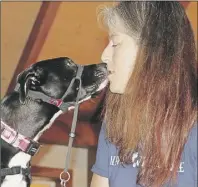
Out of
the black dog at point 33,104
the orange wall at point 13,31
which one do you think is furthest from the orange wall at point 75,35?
the black dog at point 33,104

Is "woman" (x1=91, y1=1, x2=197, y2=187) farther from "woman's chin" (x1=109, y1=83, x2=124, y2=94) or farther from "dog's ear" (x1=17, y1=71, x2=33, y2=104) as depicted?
"dog's ear" (x1=17, y1=71, x2=33, y2=104)

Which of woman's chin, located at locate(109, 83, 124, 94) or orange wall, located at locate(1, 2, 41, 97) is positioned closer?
woman's chin, located at locate(109, 83, 124, 94)

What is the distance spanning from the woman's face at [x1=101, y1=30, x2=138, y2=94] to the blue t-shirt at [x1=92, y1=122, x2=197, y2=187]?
0.66 ft

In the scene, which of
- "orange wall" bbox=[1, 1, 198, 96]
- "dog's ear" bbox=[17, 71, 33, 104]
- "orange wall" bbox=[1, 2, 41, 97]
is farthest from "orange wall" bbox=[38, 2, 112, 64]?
"dog's ear" bbox=[17, 71, 33, 104]

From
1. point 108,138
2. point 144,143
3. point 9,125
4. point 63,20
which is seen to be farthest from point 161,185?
point 63,20

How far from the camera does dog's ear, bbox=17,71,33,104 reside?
1366 mm

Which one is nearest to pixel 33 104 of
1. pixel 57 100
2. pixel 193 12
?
pixel 57 100

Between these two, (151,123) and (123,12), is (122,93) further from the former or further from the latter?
(123,12)

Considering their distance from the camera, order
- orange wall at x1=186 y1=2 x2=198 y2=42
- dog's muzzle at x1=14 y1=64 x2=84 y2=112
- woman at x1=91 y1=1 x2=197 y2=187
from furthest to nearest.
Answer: orange wall at x1=186 y1=2 x2=198 y2=42 → dog's muzzle at x1=14 y1=64 x2=84 y2=112 → woman at x1=91 y1=1 x2=197 y2=187

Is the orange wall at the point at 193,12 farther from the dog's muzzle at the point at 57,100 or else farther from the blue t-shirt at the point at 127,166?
the blue t-shirt at the point at 127,166

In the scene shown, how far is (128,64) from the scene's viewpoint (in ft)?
4.18

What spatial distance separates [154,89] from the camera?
125cm

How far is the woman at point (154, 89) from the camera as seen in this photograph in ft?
4.01

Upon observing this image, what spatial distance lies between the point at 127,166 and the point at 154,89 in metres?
0.24
